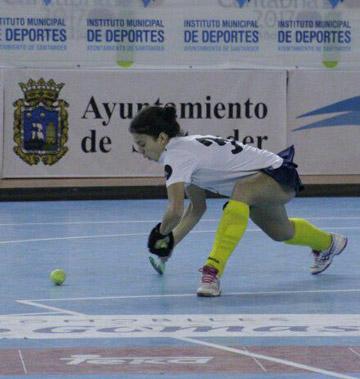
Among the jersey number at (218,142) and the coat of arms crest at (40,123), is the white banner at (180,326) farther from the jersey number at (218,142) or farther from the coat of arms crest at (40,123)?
the coat of arms crest at (40,123)

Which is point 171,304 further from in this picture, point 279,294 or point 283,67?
point 283,67

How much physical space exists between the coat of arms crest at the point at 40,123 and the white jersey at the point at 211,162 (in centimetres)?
736

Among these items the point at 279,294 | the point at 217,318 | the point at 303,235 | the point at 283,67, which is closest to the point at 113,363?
the point at 217,318

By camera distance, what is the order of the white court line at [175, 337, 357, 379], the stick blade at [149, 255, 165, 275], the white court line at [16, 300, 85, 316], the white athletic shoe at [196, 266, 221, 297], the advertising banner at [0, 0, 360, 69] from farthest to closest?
the advertising banner at [0, 0, 360, 69] < the stick blade at [149, 255, 165, 275] < the white athletic shoe at [196, 266, 221, 297] < the white court line at [16, 300, 85, 316] < the white court line at [175, 337, 357, 379]

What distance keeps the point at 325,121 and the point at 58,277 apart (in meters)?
8.52

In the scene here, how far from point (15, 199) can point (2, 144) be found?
677 millimetres

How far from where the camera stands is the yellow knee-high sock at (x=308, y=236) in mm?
10023

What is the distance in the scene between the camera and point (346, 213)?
1498 cm

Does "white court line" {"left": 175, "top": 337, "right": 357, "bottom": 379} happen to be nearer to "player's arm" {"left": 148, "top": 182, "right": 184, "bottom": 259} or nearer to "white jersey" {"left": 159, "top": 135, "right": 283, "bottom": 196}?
"player's arm" {"left": 148, "top": 182, "right": 184, "bottom": 259}

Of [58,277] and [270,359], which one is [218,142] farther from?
[270,359]

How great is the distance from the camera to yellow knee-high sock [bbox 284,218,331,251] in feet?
32.9

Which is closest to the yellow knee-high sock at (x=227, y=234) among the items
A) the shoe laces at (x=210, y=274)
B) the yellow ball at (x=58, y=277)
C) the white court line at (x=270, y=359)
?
the shoe laces at (x=210, y=274)

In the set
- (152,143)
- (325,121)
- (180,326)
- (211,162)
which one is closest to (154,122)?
(152,143)

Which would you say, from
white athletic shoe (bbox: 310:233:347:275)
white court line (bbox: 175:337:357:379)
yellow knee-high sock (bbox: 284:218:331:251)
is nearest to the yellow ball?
yellow knee-high sock (bbox: 284:218:331:251)
